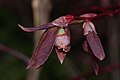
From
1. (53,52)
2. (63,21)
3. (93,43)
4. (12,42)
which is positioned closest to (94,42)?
(93,43)

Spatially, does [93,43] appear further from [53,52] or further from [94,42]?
[53,52]

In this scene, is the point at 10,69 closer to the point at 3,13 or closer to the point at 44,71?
the point at 44,71

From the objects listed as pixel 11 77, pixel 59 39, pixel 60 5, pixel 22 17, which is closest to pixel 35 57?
pixel 59 39

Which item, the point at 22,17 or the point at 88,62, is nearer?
the point at 22,17

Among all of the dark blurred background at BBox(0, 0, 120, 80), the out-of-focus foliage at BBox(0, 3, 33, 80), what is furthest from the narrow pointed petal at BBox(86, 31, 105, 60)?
the out-of-focus foliage at BBox(0, 3, 33, 80)

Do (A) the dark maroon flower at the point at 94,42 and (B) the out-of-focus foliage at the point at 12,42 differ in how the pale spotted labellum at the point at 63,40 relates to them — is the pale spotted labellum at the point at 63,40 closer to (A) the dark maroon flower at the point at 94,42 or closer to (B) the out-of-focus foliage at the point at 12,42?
(A) the dark maroon flower at the point at 94,42

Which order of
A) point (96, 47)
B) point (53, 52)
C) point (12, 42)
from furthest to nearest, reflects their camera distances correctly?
point (12, 42) < point (53, 52) < point (96, 47)

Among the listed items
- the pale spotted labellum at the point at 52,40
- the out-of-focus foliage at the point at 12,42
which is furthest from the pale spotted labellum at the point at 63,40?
the out-of-focus foliage at the point at 12,42

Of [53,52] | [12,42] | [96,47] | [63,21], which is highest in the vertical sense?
[63,21]

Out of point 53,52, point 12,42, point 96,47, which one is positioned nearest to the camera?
point 96,47
